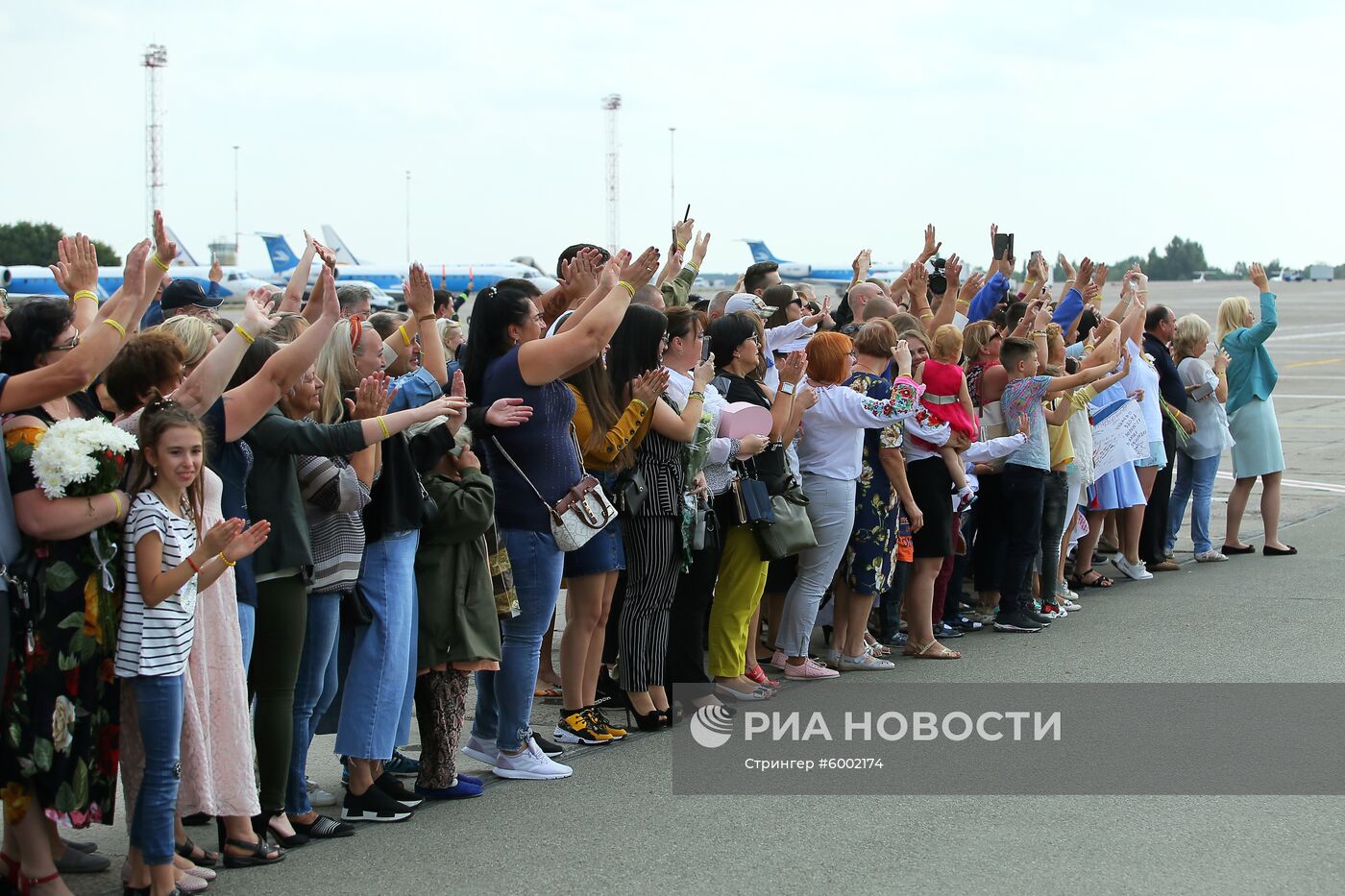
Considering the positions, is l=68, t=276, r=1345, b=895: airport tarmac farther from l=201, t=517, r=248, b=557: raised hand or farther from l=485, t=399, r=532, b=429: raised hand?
l=485, t=399, r=532, b=429: raised hand

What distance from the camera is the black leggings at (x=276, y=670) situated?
4785mm

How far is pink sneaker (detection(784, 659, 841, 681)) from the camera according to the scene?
24.3 feet

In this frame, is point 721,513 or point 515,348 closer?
point 515,348

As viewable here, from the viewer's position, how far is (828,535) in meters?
7.30

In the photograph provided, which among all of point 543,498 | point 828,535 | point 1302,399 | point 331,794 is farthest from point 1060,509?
point 1302,399

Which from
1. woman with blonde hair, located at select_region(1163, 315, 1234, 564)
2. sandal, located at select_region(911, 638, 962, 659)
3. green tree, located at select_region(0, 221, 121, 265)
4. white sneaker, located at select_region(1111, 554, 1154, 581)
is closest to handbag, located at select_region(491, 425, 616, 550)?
sandal, located at select_region(911, 638, 962, 659)

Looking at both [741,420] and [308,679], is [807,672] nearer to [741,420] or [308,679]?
[741,420]

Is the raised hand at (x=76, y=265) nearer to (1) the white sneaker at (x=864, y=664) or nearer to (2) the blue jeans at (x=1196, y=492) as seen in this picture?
(1) the white sneaker at (x=864, y=664)

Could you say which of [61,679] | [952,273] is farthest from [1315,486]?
[61,679]

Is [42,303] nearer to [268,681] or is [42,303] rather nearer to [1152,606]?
[268,681]

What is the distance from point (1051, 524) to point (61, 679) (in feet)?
20.7

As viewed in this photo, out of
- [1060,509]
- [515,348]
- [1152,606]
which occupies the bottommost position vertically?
[1152,606]

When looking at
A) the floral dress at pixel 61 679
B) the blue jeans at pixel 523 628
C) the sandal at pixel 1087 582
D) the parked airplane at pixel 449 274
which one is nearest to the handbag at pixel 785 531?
the blue jeans at pixel 523 628

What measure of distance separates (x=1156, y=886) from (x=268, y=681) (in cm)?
294
